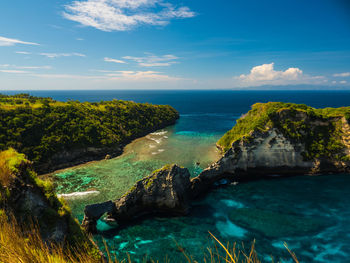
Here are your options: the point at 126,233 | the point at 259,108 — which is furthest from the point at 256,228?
the point at 259,108

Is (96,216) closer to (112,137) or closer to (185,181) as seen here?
(185,181)

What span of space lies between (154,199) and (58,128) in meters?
40.4

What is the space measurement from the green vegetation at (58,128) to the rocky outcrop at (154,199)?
27846 mm

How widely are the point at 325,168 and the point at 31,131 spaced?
68.3 m

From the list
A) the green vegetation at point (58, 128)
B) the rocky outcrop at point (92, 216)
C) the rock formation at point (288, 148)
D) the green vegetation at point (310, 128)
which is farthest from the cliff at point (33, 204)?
the green vegetation at point (58, 128)

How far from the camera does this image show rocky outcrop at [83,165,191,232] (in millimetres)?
26500

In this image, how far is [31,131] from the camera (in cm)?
4800

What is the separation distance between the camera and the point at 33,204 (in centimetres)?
1097

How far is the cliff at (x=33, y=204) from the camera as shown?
9844 millimetres

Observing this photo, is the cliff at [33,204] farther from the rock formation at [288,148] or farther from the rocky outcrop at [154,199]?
the rock formation at [288,148]

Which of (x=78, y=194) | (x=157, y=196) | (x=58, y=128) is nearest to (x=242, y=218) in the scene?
(x=157, y=196)

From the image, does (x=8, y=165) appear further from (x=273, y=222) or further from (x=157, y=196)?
(x=273, y=222)

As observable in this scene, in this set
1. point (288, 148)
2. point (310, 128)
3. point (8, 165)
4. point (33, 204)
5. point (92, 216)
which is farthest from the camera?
point (310, 128)

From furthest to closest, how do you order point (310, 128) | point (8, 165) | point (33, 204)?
1. point (310, 128)
2. point (33, 204)
3. point (8, 165)
